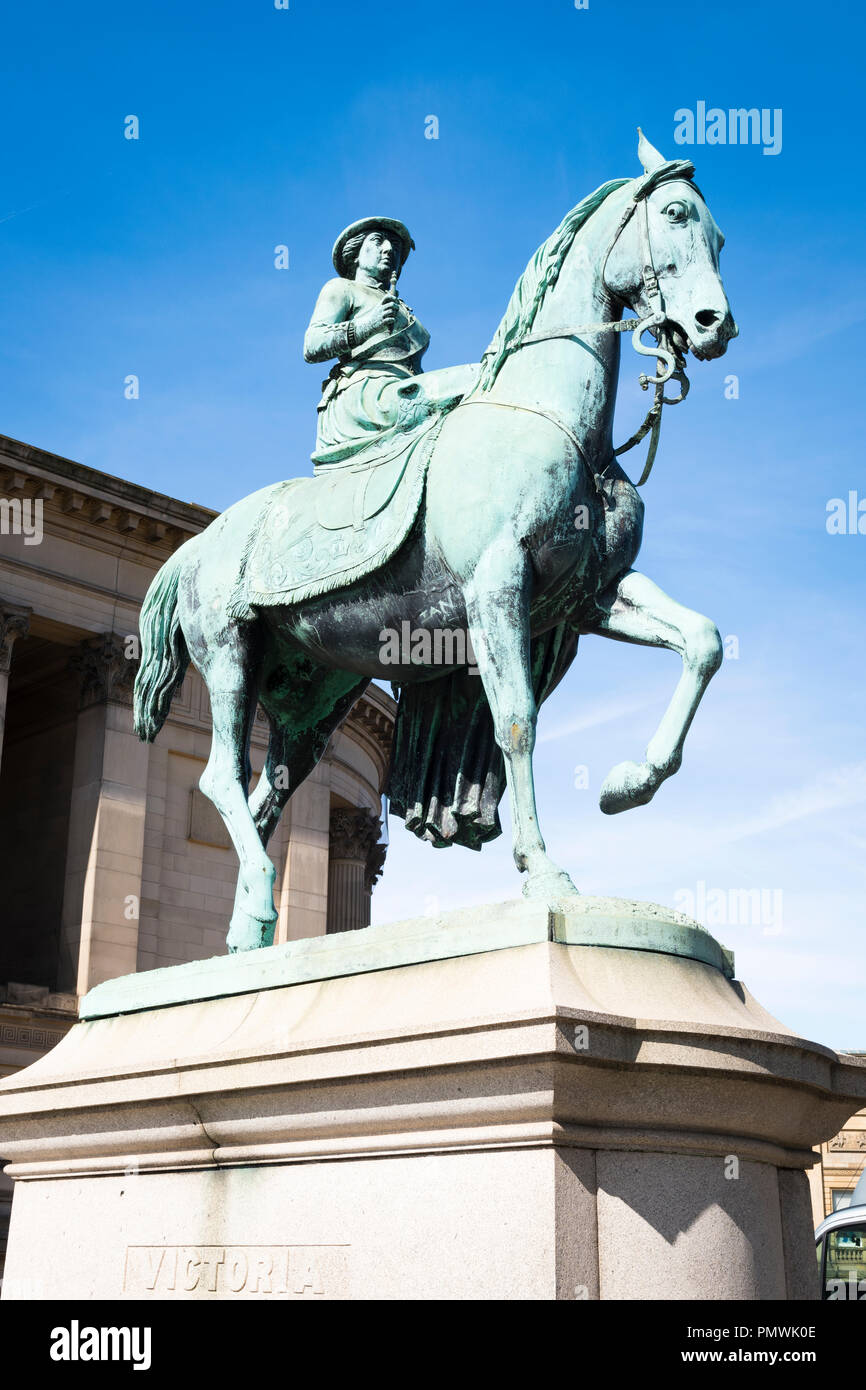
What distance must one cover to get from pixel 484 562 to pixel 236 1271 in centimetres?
318

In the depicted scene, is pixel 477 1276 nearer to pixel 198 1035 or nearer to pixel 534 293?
pixel 198 1035

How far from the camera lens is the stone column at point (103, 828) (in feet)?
105

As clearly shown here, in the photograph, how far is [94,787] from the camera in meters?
33.2

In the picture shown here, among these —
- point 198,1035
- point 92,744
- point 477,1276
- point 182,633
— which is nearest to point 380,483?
point 182,633

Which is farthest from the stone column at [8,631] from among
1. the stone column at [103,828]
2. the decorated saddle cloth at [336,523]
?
the decorated saddle cloth at [336,523]

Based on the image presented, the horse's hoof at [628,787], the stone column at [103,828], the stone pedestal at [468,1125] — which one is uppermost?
the stone column at [103,828]

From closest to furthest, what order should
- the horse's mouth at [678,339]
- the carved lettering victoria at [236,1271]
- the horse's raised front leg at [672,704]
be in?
the carved lettering victoria at [236,1271] < the horse's raised front leg at [672,704] < the horse's mouth at [678,339]

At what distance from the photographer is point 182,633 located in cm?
848

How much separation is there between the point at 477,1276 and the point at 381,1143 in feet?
2.26

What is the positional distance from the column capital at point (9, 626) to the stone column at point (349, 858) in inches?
516

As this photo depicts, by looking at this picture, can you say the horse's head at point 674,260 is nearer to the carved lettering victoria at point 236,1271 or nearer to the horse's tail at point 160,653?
the horse's tail at point 160,653

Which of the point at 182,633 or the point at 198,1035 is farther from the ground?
the point at 182,633

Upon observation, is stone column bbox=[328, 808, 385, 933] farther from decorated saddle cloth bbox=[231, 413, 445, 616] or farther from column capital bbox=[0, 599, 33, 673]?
decorated saddle cloth bbox=[231, 413, 445, 616]

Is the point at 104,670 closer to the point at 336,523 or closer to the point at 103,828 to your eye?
the point at 103,828
